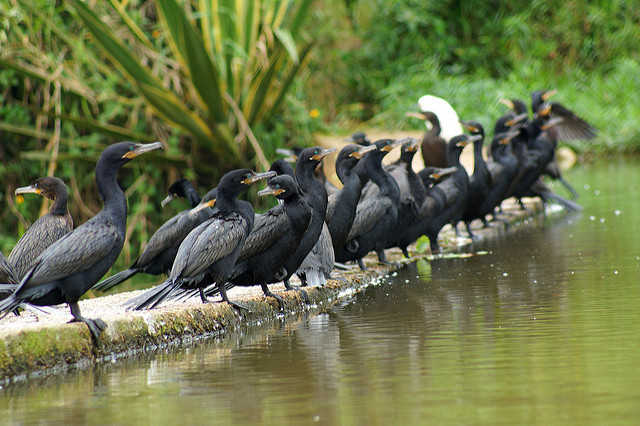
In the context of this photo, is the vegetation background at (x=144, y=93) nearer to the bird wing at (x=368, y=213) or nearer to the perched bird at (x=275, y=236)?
the bird wing at (x=368, y=213)

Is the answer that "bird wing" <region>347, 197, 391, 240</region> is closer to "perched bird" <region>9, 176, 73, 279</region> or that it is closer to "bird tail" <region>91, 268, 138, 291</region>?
"bird tail" <region>91, 268, 138, 291</region>

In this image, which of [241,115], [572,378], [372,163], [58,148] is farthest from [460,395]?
[58,148]

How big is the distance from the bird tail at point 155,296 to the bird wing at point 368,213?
2.10 m

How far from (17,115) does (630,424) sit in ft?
32.3

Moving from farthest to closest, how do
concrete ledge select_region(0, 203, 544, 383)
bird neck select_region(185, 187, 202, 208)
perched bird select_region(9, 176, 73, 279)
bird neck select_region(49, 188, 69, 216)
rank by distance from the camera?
1. bird neck select_region(185, 187, 202, 208)
2. bird neck select_region(49, 188, 69, 216)
3. perched bird select_region(9, 176, 73, 279)
4. concrete ledge select_region(0, 203, 544, 383)

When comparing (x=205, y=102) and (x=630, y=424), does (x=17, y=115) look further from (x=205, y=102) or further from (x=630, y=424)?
(x=630, y=424)

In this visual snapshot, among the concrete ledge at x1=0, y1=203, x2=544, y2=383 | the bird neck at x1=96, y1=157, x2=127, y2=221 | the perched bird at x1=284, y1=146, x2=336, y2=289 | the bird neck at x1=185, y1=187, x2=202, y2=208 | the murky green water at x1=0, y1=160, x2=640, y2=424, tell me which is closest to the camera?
the murky green water at x1=0, y1=160, x2=640, y2=424

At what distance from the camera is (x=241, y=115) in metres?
10.7

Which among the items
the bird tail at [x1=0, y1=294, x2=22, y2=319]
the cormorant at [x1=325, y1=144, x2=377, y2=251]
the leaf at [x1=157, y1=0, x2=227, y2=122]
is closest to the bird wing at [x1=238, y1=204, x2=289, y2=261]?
the cormorant at [x1=325, y1=144, x2=377, y2=251]

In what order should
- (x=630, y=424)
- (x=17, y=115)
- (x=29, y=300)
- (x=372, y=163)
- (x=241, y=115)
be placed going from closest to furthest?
(x=630, y=424) < (x=29, y=300) < (x=372, y=163) < (x=241, y=115) < (x=17, y=115)

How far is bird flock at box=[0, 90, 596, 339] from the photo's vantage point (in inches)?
192

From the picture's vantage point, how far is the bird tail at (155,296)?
545cm

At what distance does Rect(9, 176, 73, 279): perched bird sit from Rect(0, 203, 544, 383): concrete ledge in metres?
0.38

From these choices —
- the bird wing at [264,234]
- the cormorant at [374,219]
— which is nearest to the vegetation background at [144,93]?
the cormorant at [374,219]
